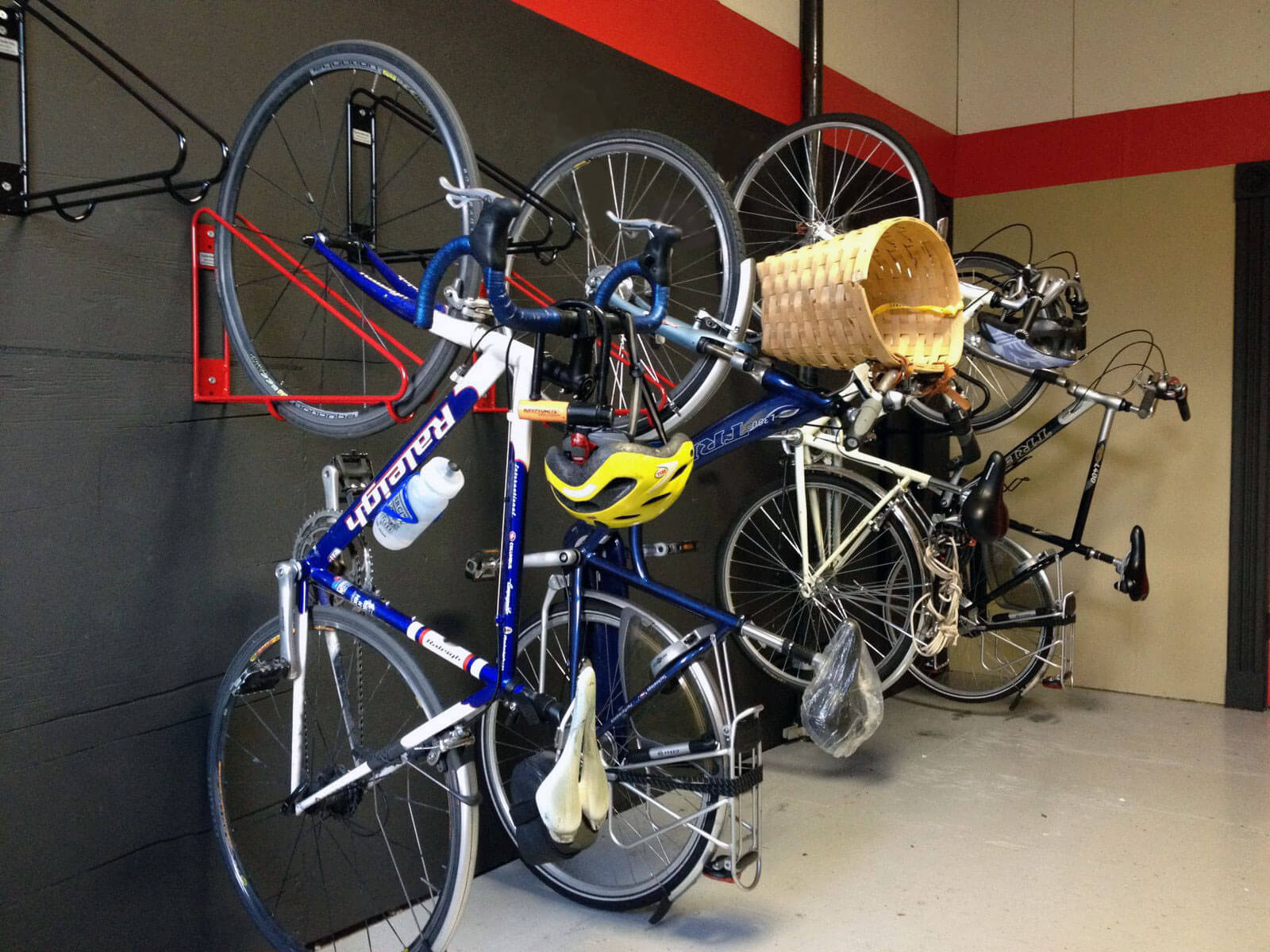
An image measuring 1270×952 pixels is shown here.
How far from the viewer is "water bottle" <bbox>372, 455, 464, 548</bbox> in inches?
58.9

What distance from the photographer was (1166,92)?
3.94 m

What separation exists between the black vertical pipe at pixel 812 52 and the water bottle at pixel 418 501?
2285mm

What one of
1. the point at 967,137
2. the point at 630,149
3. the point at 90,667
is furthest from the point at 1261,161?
the point at 90,667

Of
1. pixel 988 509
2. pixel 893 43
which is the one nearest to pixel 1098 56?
pixel 893 43

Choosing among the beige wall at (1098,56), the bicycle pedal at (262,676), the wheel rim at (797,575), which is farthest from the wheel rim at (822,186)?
the bicycle pedal at (262,676)

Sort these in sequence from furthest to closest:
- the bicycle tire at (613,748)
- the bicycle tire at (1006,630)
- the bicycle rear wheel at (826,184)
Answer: the bicycle tire at (1006,630), the bicycle rear wheel at (826,184), the bicycle tire at (613,748)

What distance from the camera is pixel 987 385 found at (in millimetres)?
3459

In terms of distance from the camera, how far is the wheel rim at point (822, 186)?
266 cm

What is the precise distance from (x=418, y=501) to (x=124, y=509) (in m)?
0.53

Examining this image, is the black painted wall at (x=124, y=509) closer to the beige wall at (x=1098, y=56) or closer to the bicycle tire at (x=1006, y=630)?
the bicycle tire at (x=1006, y=630)

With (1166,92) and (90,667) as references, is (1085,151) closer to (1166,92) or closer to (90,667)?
(1166,92)

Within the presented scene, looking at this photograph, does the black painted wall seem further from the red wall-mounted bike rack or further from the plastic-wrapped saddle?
the plastic-wrapped saddle

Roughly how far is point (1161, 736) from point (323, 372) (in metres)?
3.07

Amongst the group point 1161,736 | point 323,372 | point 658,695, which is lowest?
point 1161,736
